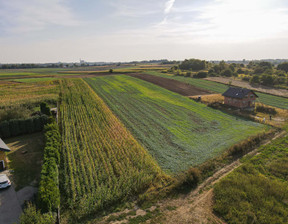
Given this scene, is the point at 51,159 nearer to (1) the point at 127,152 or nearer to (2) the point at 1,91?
(1) the point at 127,152

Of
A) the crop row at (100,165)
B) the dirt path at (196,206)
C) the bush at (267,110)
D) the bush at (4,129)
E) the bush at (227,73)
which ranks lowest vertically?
the dirt path at (196,206)

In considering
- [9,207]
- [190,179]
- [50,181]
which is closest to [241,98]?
[190,179]

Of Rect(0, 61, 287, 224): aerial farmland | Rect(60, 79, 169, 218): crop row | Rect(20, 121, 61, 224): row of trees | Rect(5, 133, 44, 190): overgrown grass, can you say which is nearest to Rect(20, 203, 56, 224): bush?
Rect(20, 121, 61, 224): row of trees

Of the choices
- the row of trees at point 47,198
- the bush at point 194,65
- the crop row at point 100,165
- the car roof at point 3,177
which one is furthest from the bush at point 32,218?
the bush at point 194,65

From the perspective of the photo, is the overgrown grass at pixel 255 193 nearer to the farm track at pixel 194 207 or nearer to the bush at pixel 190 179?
the farm track at pixel 194 207

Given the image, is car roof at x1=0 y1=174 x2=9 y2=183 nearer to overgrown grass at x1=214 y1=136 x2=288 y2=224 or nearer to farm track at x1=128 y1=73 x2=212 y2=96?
overgrown grass at x1=214 y1=136 x2=288 y2=224

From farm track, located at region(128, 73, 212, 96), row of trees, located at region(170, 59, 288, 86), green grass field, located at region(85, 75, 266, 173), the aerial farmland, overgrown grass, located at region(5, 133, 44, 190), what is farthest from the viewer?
row of trees, located at region(170, 59, 288, 86)
